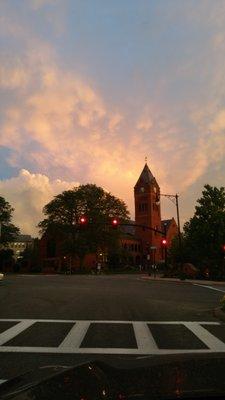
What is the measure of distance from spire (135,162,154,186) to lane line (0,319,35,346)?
117 m

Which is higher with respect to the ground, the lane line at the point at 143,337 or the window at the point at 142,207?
the window at the point at 142,207

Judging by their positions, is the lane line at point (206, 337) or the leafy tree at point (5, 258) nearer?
the lane line at point (206, 337)

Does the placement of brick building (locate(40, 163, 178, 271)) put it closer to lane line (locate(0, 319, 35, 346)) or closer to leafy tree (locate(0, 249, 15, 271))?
leafy tree (locate(0, 249, 15, 271))

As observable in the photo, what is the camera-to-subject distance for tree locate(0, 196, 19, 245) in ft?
360

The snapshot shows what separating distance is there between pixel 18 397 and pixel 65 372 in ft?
2.50

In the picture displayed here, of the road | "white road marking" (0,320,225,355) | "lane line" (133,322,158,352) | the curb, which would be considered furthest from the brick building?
"lane line" (133,322,158,352)

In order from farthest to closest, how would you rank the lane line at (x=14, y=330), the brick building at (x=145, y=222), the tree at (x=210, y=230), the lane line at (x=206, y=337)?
the brick building at (x=145, y=222) → the tree at (x=210, y=230) → the lane line at (x=14, y=330) → the lane line at (x=206, y=337)

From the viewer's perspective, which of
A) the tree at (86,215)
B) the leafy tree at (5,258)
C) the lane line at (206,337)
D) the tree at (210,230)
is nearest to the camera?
the lane line at (206,337)

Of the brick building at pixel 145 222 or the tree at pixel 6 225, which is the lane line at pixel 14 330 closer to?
the tree at pixel 6 225

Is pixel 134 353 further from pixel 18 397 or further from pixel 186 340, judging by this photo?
pixel 18 397

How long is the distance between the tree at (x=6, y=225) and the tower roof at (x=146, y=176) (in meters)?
33.4

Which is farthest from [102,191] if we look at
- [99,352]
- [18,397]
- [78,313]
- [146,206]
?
[18,397]

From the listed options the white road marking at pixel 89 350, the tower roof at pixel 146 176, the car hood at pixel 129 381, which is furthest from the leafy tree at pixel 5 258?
the car hood at pixel 129 381

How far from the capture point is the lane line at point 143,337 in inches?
400
